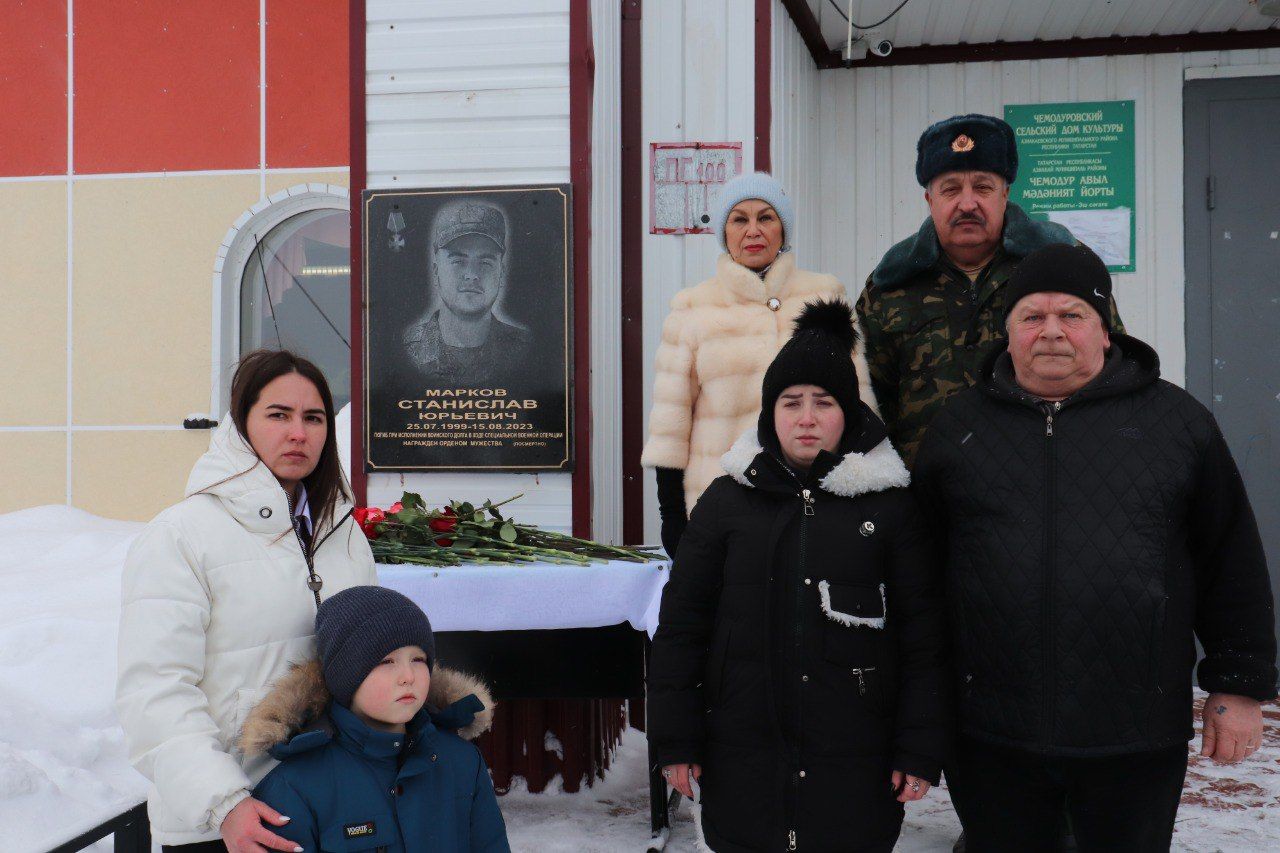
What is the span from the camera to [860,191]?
520 centimetres

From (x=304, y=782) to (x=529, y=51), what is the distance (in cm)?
313

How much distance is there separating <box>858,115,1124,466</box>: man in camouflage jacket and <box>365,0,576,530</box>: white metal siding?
5.40 ft

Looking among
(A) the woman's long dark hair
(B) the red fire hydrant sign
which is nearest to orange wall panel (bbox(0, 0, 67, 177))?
(B) the red fire hydrant sign

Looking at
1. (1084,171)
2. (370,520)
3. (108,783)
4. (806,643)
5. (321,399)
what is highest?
(1084,171)

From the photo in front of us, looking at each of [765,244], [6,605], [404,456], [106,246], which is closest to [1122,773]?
[765,244]

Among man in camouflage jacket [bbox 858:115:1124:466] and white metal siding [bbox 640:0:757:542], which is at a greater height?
white metal siding [bbox 640:0:757:542]

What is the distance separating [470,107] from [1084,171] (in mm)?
3055

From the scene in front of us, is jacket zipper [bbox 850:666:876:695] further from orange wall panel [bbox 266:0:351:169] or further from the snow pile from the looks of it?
orange wall panel [bbox 266:0:351:169]

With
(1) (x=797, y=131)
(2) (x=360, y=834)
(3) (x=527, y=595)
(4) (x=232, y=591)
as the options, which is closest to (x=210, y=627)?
(4) (x=232, y=591)

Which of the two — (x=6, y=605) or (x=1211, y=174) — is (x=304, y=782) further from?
(x=1211, y=174)

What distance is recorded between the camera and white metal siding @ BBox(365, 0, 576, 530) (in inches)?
155

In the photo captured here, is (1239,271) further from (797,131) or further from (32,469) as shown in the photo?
(32,469)

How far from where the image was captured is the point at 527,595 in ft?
9.75

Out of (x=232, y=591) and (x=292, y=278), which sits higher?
(x=292, y=278)
